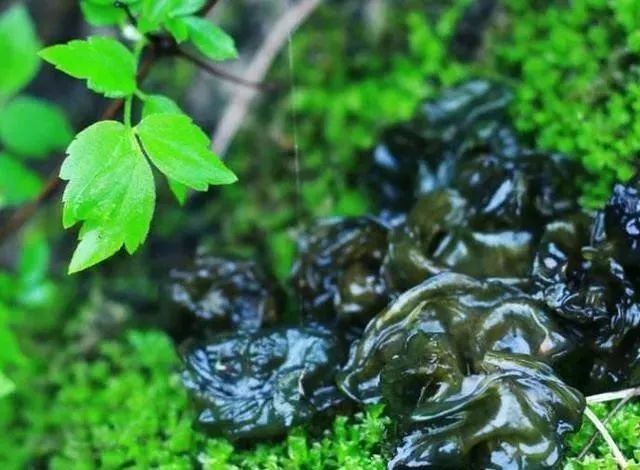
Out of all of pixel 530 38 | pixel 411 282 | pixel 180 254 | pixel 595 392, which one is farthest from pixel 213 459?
pixel 530 38

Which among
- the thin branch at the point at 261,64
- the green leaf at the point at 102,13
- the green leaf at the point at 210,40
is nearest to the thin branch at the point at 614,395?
the green leaf at the point at 210,40

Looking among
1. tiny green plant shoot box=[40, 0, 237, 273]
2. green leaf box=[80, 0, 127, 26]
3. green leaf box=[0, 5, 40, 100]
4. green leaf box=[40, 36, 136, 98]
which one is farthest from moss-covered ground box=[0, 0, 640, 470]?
green leaf box=[80, 0, 127, 26]

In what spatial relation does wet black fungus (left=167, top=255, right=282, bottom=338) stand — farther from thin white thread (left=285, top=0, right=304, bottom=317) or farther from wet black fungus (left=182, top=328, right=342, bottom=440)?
thin white thread (left=285, top=0, right=304, bottom=317)

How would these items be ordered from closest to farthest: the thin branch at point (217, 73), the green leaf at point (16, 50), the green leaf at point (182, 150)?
the green leaf at point (182, 150), the thin branch at point (217, 73), the green leaf at point (16, 50)

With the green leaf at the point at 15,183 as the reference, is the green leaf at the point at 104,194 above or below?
above

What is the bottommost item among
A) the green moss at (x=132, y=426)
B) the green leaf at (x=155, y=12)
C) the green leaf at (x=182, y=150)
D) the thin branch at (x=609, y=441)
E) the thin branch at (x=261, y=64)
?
the green moss at (x=132, y=426)

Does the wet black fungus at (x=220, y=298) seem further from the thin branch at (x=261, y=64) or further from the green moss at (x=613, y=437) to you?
the green moss at (x=613, y=437)

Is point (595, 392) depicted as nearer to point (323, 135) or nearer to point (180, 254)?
point (323, 135)
